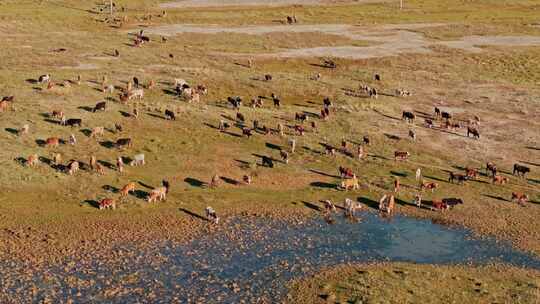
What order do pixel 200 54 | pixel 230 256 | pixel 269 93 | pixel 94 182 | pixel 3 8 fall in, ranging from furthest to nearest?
1. pixel 3 8
2. pixel 200 54
3. pixel 269 93
4. pixel 94 182
5. pixel 230 256

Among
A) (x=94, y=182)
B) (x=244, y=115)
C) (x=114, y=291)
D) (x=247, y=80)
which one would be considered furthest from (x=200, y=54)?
(x=114, y=291)

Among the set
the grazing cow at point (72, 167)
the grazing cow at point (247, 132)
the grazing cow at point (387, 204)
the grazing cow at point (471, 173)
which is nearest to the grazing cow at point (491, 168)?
the grazing cow at point (471, 173)

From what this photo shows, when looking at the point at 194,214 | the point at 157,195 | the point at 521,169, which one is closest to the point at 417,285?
the point at 194,214

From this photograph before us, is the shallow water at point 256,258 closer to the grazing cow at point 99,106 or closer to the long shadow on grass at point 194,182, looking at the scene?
the long shadow on grass at point 194,182

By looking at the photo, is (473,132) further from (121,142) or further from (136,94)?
(136,94)

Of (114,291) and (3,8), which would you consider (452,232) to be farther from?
(3,8)

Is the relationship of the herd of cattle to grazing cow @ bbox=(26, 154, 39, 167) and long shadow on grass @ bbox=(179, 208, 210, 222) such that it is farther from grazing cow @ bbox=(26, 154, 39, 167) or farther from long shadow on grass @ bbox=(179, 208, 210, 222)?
long shadow on grass @ bbox=(179, 208, 210, 222)
